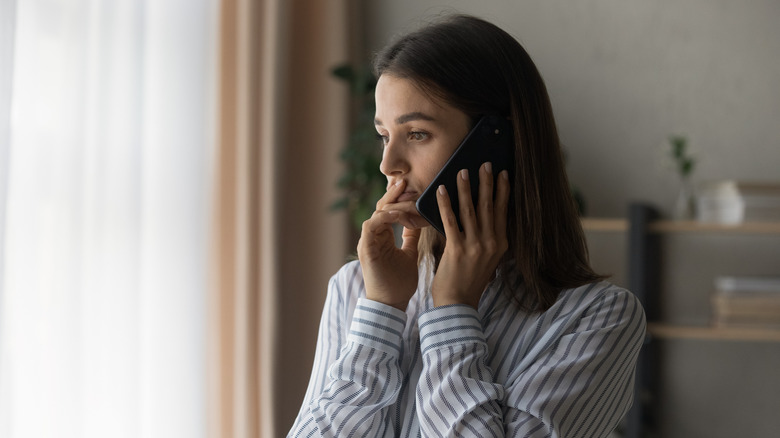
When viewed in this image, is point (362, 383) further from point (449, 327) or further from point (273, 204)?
point (273, 204)

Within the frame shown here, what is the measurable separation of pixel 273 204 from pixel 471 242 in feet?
4.96

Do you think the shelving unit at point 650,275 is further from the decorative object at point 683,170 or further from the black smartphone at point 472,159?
the black smartphone at point 472,159

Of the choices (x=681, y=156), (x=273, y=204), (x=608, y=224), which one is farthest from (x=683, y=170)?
(x=273, y=204)

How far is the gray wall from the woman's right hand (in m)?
1.91

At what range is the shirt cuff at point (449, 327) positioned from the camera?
0.99m

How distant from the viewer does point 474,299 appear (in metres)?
1.04

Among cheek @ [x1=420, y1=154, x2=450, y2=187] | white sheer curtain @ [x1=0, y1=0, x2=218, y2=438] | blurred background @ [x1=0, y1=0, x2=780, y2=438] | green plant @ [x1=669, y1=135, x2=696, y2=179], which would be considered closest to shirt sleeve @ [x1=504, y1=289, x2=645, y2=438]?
cheek @ [x1=420, y1=154, x2=450, y2=187]

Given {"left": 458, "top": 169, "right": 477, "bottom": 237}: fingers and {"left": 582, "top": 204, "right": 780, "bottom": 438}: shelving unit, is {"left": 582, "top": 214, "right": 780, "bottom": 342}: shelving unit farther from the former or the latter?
{"left": 458, "top": 169, "right": 477, "bottom": 237}: fingers

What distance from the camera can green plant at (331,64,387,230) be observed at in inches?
105

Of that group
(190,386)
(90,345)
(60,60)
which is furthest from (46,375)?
(60,60)

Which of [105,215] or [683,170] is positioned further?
[683,170]

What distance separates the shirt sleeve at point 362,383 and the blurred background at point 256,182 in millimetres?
762

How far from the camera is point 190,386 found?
220cm

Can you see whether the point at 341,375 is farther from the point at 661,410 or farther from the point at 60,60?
the point at 661,410
